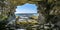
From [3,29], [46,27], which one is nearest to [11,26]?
[3,29]

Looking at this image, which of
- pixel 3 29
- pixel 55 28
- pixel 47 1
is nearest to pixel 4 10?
pixel 3 29

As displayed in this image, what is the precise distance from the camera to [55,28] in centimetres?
261

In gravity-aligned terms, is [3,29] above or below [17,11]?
below

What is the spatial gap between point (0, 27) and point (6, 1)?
459mm

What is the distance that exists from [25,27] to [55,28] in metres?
0.50

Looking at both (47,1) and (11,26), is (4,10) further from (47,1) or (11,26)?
(47,1)

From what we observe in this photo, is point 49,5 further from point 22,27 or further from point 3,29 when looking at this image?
point 3,29

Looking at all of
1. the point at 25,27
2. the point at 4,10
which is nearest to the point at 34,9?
the point at 25,27

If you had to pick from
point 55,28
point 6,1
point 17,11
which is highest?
point 6,1

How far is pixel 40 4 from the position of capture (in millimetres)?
2617

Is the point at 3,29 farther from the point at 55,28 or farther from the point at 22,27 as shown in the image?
the point at 55,28

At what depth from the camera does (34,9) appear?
8.70 feet

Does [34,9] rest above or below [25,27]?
above

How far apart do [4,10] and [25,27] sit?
463 mm
